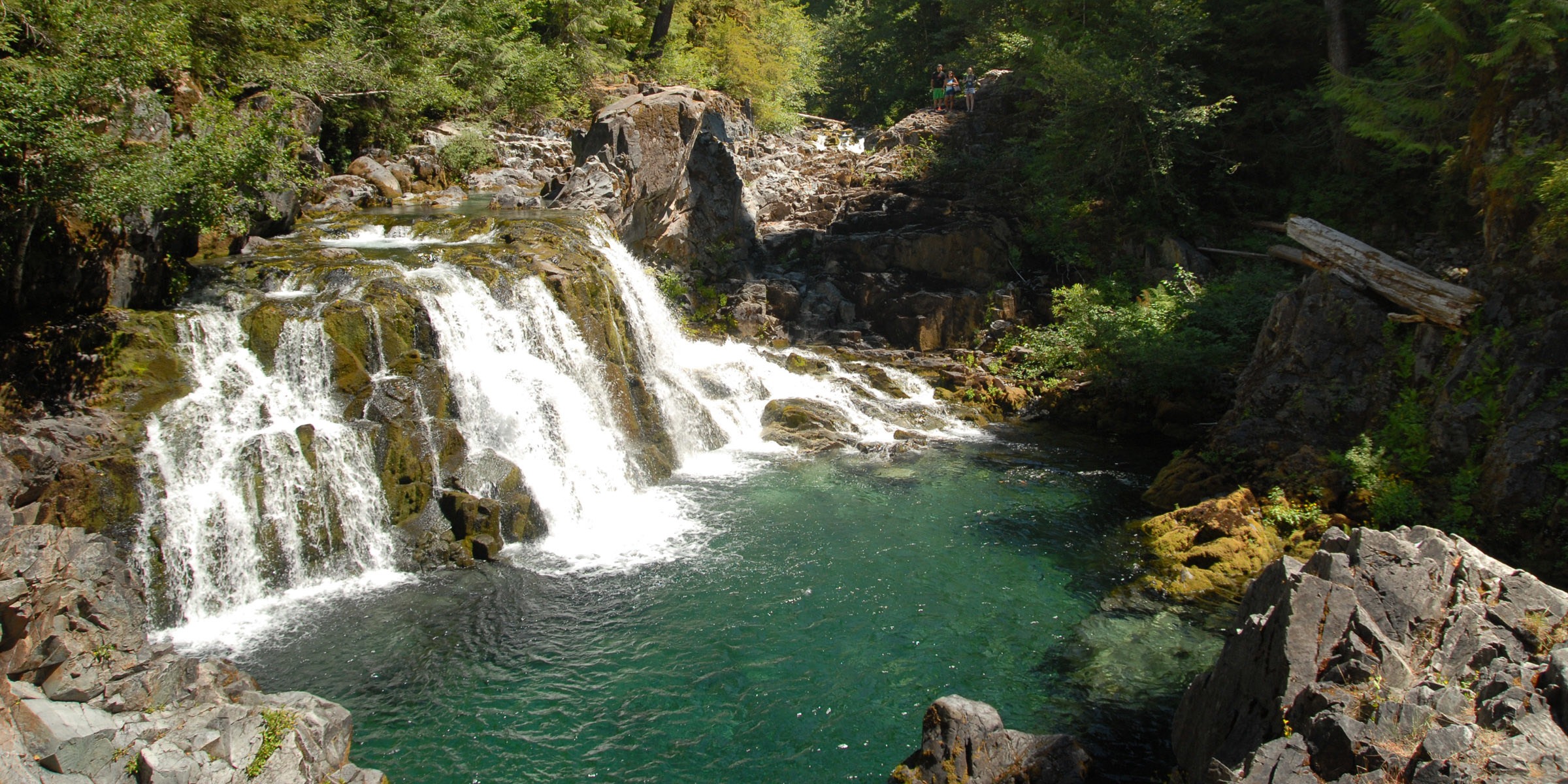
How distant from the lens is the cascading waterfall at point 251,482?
9.06m

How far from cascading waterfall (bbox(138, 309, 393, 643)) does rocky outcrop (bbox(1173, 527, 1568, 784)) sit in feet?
30.1

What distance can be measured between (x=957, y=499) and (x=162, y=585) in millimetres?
10149

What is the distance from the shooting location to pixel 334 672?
308 inches

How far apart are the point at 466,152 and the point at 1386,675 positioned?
21.6 meters

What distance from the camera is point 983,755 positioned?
5949 millimetres

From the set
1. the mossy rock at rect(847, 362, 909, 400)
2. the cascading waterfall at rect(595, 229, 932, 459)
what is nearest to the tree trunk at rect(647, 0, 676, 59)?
the cascading waterfall at rect(595, 229, 932, 459)

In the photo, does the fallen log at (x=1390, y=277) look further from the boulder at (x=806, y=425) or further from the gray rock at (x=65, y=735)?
the gray rock at (x=65, y=735)

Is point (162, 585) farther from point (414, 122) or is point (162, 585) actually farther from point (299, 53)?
point (414, 122)

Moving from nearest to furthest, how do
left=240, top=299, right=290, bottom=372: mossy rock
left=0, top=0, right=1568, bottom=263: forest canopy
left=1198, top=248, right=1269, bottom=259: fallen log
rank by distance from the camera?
left=0, top=0, right=1568, bottom=263: forest canopy < left=240, top=299, right=290, bottom=372: mossy rock < left=1198, top=248, right=1269, bottom=259: fallen log

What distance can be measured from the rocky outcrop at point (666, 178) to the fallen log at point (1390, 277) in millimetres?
14001

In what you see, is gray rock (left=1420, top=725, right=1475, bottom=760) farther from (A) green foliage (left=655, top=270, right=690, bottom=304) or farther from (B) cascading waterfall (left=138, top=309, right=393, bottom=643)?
(A) green foliage (left=655, top=270, right=690, bottom=304)

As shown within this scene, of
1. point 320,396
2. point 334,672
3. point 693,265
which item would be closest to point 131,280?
point 320,396

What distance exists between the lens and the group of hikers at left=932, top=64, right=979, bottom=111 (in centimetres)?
2755

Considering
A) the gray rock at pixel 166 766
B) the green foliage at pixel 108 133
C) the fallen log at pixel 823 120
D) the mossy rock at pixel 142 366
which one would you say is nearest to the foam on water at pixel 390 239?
the green foliage at pixel 108 133
